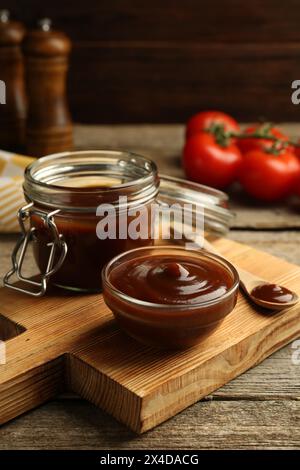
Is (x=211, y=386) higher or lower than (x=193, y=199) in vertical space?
lower

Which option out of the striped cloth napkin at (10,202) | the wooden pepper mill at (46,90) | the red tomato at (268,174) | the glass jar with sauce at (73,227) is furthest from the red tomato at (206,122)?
the glass jar with sauce at (73,227)

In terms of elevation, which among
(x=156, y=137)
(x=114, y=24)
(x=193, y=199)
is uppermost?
(x=114, y=24)

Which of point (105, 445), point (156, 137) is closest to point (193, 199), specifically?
point (105, 445)

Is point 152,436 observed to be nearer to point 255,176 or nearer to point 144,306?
point 144,306

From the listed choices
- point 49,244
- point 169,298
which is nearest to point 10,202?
point 49,244

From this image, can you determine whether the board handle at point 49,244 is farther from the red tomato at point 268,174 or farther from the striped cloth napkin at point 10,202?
the red tomato at point 268,174

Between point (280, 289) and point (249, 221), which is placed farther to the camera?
point (249, 221)
